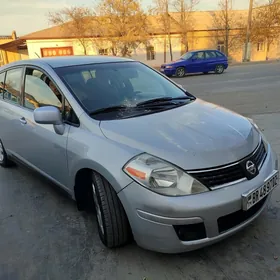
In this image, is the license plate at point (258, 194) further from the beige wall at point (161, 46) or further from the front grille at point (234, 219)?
the beige wall at point (161, 46)

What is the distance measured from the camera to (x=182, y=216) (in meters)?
2.00

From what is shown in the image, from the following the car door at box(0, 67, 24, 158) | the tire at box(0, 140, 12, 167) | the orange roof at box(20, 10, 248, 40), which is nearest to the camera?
the car door at box(0, 67, 24, 158)

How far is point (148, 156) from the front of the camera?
213cm

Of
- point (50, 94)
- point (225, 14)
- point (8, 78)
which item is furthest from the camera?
point (225, 14)

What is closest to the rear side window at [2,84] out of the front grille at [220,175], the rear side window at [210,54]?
the front grille at [220,175]

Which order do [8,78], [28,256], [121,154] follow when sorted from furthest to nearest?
1. [8,78]
2. [28,256]
3. [121,154]

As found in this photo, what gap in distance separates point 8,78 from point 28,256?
2.56 metres

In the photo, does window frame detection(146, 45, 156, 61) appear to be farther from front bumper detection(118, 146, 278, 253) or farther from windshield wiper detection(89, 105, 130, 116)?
front bumper detection(118, 146, 278, 253)

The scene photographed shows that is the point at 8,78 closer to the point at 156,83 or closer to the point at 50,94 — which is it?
the point at 50,94

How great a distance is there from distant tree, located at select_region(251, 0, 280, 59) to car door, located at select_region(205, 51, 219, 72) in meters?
20.6

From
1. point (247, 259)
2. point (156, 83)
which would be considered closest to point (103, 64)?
point (156, 83)

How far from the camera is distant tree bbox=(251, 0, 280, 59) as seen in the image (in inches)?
1368

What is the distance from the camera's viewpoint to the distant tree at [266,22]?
3475cm

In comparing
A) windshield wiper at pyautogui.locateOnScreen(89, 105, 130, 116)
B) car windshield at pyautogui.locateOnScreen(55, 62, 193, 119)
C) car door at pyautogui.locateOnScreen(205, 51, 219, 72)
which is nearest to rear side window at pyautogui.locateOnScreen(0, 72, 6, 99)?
car windshield at pyautogui.locateOnScreen(55, 62, 193, 119)
